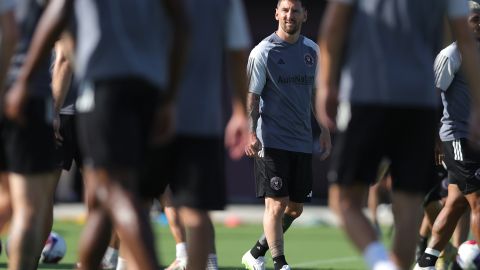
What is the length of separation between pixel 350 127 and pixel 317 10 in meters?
18.2

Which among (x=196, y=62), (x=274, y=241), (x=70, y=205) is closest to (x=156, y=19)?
(x=196, y=62)

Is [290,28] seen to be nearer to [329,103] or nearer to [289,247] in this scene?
[289,247]

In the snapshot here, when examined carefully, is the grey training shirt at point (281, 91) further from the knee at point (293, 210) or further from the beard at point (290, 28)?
the knee at point (293, 210)

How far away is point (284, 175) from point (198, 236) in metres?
4.20

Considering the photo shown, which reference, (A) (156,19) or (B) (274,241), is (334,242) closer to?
(B) (274,241)

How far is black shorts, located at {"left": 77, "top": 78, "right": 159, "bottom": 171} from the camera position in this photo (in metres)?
5.83

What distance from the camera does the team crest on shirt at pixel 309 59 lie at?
11.5 meters

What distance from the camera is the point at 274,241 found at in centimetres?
1094

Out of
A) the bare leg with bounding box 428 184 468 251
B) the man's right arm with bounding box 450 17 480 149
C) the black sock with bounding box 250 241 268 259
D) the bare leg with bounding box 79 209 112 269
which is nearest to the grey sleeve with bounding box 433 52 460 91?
the bare leg with bounding box 428 184 468 251

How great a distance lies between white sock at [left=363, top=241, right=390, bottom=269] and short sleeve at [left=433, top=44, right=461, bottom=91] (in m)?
3.83

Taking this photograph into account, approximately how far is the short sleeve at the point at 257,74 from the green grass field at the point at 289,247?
5.39 feet

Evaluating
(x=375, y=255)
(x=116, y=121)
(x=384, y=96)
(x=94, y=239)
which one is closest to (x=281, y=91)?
(x=384, y=96)

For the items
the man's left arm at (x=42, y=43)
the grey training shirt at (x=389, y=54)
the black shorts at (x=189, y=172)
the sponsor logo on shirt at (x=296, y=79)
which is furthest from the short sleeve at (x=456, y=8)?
the sponsor logo on shirt at (x=296, y=79)

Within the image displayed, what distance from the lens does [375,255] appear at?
6.52 m
